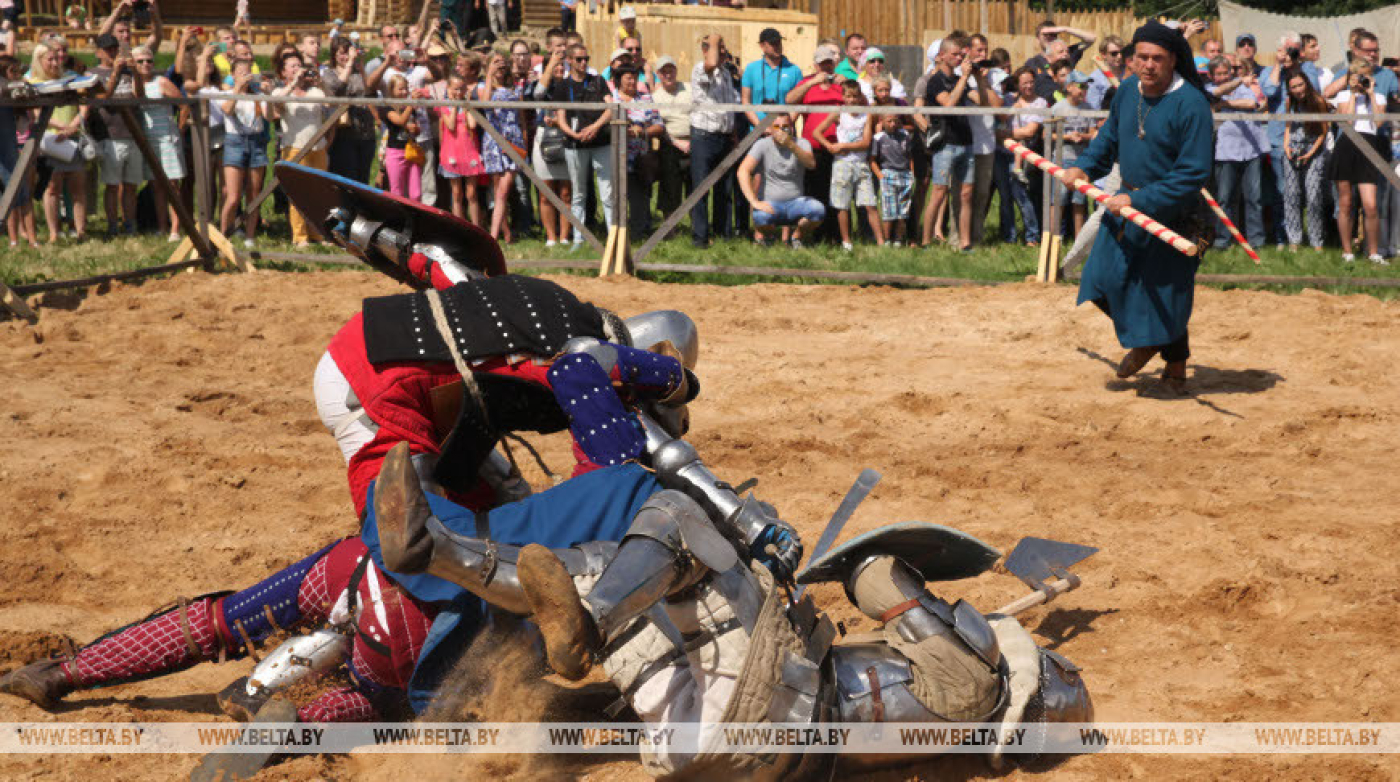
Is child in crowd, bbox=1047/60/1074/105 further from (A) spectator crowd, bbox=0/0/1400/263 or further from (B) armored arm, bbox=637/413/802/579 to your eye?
(B) armored arm, bbox=637/413/802/579

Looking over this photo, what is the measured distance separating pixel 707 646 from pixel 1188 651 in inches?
67.0

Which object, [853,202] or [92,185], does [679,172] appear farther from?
[92,185]

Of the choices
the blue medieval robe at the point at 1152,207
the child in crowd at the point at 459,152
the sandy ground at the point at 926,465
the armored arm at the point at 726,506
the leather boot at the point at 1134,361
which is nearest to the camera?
the armored arm at the point at 726,506

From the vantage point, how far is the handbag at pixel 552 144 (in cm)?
1112

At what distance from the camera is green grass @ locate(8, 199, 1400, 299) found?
1019 centimetres

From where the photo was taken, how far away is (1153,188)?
684cm

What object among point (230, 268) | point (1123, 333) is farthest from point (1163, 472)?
point (230, 268)

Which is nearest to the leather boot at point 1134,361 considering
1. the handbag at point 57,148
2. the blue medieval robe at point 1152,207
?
the blue medieval robe at point 1152,207

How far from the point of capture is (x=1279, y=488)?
5.79 meters

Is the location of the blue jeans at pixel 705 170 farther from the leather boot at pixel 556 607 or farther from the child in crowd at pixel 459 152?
the leather boot at pixel 556 607

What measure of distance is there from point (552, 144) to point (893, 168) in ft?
8.60

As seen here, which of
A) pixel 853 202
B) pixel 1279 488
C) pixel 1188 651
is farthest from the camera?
pixel 853 202

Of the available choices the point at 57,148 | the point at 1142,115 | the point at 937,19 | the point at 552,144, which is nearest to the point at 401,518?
the point at 1142,115

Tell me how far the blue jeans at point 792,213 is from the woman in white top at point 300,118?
3.47 m
